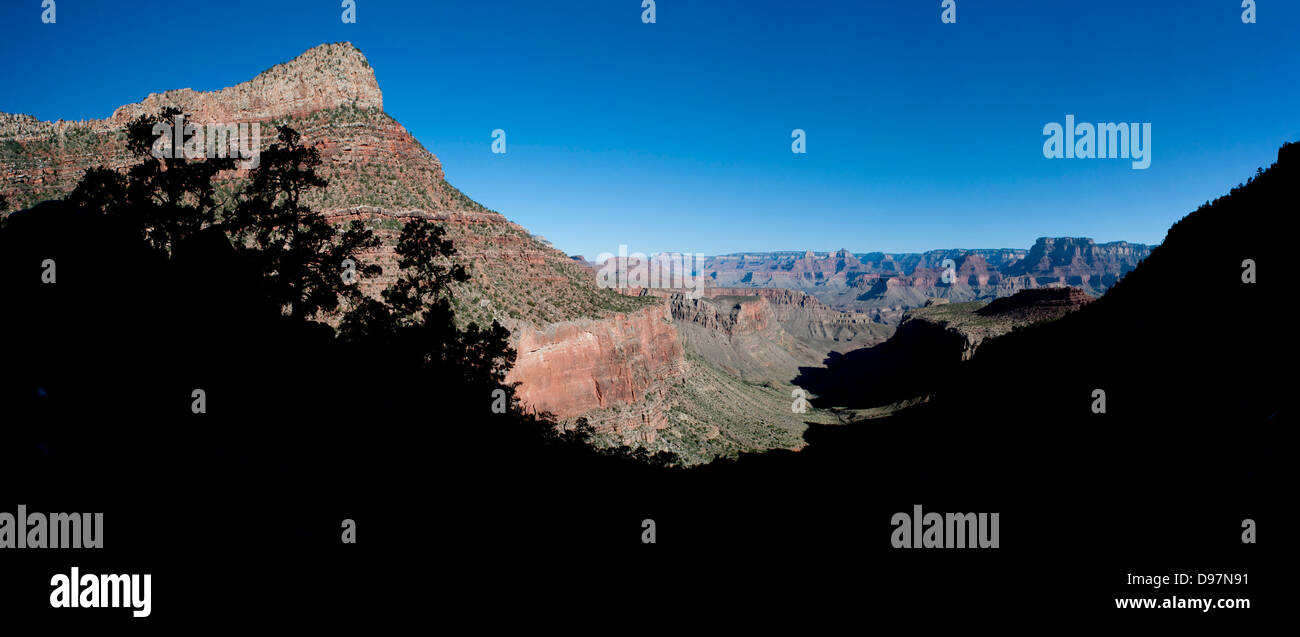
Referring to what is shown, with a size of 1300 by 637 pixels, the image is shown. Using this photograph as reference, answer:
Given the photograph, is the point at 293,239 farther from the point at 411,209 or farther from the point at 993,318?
the point at 993,318

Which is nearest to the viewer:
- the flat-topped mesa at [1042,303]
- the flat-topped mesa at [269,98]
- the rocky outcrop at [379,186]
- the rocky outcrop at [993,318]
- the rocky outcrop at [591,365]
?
the rocky outcrop at [379,186]

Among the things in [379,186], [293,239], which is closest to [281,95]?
[379,186]

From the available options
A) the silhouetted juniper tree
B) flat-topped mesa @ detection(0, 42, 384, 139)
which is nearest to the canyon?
flat-topped mesa @ detection(0, 42, 384, 139)

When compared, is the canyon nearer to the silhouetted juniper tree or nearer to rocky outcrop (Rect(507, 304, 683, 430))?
rocky outcrop (Rect(507, 304, 683, 430))

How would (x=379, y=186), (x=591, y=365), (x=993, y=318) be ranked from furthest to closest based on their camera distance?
(x=993, y=318) < (x=591, y=365) < (x=379, y=186)

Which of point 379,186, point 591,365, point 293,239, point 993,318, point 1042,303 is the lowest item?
point 591,365

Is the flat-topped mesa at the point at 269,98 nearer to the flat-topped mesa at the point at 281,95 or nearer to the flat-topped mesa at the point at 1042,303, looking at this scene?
the flat-topped mesa at the point at 281,95

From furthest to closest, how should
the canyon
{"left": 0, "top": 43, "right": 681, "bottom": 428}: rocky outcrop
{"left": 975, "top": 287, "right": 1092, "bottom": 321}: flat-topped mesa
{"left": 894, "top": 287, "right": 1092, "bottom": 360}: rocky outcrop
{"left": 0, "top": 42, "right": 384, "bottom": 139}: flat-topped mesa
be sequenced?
{"left": 975, "top": 287, "right": 1092, "bottom": 321}: flat-topped mesa → {"left": 894, "top": 287, "right": 1092, "bottom": 360}: rocky outcrop → {"left": 0, "top": 42, "right": 384, "bottom": 139}: flat-topped mesa → {"left": 0, "top": 43, "right": 681, "bottom": 428}: rocky outcrop → the canyon

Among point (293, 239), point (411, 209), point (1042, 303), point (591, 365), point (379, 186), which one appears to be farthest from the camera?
point (1042, 303)

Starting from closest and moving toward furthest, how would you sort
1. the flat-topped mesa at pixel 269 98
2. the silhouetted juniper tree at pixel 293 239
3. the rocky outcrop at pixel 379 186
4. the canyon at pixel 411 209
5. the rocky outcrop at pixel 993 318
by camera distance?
the silhouetted juniper tree at pixel 293 239 → the canyon at pixel 411 209 → the rocky outcrop at pixel 379 186 → the flat-topped mesa at pixel 269 98 → the rocky outcrop at pixel 993 318

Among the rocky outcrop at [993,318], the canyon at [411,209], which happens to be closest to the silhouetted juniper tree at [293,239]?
the canyon at [411,209]

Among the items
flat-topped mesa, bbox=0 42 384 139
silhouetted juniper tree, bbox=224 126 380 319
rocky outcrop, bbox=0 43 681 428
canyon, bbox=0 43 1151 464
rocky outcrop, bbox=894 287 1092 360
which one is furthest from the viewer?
rocky outcrop, bbox=894 287 1092 360
